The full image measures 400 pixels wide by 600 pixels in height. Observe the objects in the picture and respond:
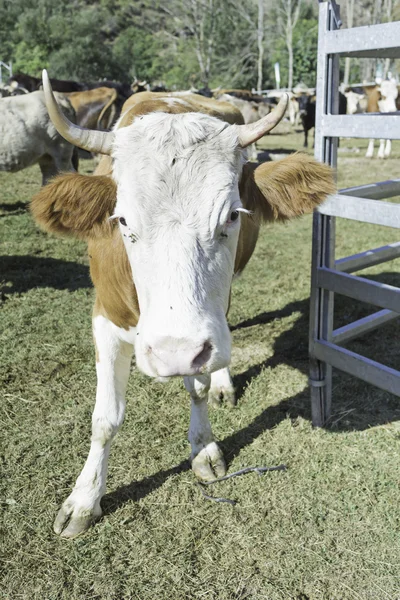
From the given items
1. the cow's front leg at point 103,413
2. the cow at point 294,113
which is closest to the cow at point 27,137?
the cow's front leg at point 103,413

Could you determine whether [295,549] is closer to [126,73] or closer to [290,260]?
[290,260]

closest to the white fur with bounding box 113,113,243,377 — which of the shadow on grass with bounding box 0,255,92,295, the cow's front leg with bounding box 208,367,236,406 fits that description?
the cow's front leg with bounding box 208,367,236,406

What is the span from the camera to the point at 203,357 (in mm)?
1753

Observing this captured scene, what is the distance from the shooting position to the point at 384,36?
223 centimetres

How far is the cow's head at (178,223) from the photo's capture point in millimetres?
1749

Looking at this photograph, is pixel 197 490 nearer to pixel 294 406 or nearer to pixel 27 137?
pixel 294 406

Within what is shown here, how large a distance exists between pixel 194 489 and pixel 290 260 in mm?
3908

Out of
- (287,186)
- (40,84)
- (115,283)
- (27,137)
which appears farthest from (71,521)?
(40,84)

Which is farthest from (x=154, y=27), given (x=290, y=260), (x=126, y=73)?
(x=290, y=260)

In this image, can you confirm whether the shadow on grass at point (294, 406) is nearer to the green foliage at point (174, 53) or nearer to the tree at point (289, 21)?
the tree at point (289, 21)

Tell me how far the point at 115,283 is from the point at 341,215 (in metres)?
1.17

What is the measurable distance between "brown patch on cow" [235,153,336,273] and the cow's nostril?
2.74 ft

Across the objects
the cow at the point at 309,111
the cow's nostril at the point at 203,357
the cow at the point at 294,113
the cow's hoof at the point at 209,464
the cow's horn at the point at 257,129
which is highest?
the cow's horn at the point at 257,129

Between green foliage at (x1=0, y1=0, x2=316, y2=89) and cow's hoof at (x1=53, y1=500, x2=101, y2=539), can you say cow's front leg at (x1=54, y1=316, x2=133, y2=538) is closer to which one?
cow's hoof at (x1=53, y1=500, x2=101, y2=539)
